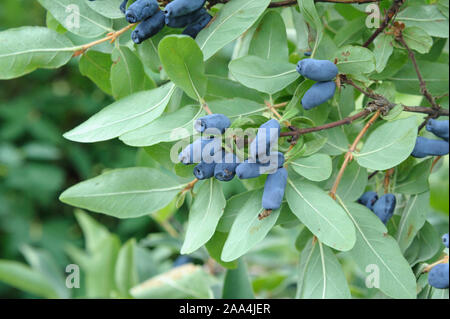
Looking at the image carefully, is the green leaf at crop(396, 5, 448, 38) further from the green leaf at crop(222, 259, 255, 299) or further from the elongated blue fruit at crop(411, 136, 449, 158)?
the green leaf at crop(222, 259, 255, 299)

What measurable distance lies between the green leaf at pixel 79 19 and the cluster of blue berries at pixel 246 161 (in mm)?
221

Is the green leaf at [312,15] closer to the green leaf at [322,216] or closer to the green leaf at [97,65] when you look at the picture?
the green leaf at [322,216]

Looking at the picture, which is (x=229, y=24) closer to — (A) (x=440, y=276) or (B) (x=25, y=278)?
(A) (x=440, y=276)

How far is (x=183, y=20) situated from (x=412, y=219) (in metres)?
0.38

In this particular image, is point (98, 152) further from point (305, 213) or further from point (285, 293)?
point (305, 213)

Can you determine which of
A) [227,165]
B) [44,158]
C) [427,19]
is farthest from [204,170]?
[44,158]

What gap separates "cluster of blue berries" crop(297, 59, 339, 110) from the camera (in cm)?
63

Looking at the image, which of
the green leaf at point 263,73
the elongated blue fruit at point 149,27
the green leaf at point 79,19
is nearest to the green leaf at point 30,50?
the green leaf at point 79,19

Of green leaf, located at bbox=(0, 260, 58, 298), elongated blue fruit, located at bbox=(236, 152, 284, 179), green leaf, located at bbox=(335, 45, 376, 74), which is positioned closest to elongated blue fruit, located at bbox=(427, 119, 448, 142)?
green leaf, located at bbox=(335, 45, 376, 74)

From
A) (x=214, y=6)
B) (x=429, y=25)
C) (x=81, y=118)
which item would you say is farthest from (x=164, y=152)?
(x=81, y=118)

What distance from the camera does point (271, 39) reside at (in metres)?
0.71

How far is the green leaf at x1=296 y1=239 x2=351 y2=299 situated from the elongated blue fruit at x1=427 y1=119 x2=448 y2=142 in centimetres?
19

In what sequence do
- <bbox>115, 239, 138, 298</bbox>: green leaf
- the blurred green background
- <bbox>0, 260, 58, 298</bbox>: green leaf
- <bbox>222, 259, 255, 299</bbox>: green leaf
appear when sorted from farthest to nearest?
the blurred green background → <bbox>0, 260, 58, 298</bbox>: green leaf → <bbox>115, 239, 138, 298</bbox>: green leaf → <bbox>222, 259, 255, 299</bbox>: green leaf

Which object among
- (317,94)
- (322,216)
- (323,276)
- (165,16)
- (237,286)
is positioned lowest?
(237,286)
